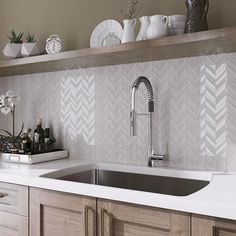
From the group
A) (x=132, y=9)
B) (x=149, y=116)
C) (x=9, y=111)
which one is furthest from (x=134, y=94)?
(x=9, y=111)

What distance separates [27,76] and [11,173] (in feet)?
3.56

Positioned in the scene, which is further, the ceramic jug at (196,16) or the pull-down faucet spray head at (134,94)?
the pull-down faucet spray head at (134,94)

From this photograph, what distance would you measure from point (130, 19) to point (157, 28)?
325 millimetres

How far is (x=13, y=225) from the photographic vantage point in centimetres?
192

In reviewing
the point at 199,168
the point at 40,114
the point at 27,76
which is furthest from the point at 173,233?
the point at 27,76

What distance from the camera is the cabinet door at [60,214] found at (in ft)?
5.28

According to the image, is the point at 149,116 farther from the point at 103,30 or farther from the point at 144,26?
the point at 103,30

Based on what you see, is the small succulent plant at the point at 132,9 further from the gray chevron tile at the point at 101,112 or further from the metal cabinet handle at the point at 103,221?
the metal cabinet handle at the point at 103,221

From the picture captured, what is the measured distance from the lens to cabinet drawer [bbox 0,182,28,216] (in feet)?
6.09

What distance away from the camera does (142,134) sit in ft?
7.22

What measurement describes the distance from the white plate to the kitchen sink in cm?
83

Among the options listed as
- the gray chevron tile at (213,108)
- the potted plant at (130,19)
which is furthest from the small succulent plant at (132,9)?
the gray chevron tile at (213,108)

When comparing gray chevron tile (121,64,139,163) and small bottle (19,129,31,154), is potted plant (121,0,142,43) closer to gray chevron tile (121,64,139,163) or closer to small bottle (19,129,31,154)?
gray chevron tile (121,64,139,163)

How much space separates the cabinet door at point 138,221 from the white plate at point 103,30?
43.7 inches
